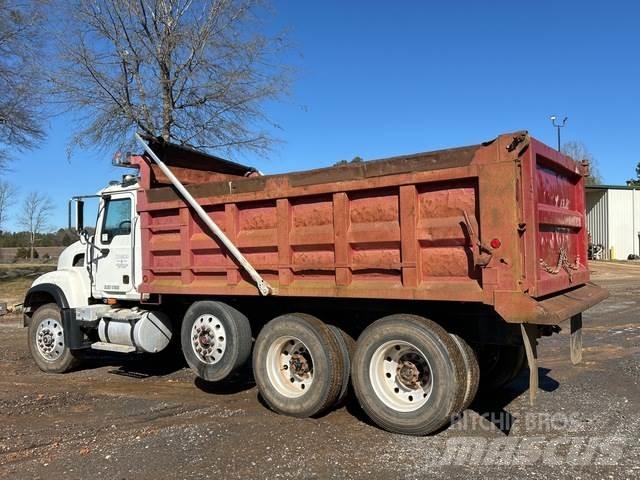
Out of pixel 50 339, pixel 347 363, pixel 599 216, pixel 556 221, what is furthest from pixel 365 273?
pixel 599 216

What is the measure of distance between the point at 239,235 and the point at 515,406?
3.43m

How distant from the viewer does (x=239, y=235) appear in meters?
6.30

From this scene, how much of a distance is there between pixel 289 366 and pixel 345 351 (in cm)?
68

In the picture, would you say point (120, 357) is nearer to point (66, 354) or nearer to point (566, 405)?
point (66, 354)

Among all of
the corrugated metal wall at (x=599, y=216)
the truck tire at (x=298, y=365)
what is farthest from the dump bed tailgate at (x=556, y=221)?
the corrugated metal wall at (x=599, y=216)

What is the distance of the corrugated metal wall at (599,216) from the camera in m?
41.8

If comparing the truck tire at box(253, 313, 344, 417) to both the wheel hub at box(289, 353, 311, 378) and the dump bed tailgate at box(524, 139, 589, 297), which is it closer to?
the wheel hub at box(289, 353, 311, 378)

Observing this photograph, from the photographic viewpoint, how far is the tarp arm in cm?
598

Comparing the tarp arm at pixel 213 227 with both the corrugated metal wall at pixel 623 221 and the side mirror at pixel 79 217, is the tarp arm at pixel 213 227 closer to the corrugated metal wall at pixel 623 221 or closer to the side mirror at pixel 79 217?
the side mirror at pixel 79 217

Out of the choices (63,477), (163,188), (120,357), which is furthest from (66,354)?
(63,477)

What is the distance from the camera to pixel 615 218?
4212 cm

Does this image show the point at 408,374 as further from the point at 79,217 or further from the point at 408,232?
the point at 79,217

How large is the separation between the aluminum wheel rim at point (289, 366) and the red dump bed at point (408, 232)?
55 cm

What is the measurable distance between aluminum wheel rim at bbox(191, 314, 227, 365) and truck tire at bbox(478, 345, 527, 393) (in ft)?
9.32
